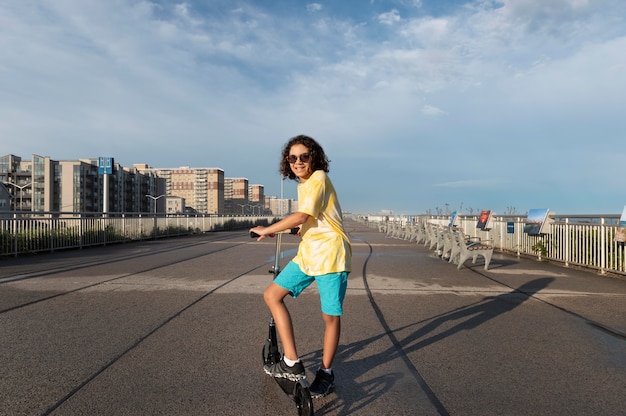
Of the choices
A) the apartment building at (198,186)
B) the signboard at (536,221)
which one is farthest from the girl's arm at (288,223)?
the apartment building at (198,186)

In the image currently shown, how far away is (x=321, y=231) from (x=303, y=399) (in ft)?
3.44

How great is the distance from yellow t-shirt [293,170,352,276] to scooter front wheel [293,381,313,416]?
70 centimetres

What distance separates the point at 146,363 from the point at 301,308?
2.69 metres

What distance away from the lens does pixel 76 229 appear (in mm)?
15359

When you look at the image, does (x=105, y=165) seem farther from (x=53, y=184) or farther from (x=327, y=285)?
(x=53, y=184)

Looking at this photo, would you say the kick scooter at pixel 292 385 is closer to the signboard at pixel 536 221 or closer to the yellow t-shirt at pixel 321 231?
the yellow t-shirt at pixel 321 231

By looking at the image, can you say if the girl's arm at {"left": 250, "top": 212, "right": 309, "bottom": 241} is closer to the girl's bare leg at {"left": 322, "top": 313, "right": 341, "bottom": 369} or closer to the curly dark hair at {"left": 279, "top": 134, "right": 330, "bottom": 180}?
the curly dark hair at {"left": 279, "top": 134, "right": 330, "bottom": 180}

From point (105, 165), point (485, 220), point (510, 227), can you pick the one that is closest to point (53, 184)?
point (105, 165)

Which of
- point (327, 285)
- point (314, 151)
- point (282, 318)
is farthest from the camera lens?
point (314, 151)

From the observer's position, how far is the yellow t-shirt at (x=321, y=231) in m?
2.93

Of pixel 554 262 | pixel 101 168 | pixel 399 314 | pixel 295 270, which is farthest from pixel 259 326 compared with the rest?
pixel 101 168

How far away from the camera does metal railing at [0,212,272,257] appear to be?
40.8 ft

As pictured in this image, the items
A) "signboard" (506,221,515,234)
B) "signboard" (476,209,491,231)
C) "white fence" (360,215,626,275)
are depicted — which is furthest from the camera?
"signboard" (476,209,491,231)

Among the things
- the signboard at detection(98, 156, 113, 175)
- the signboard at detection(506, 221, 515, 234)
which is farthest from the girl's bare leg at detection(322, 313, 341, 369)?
the signboard at detection(98, 156, 113, 175)
